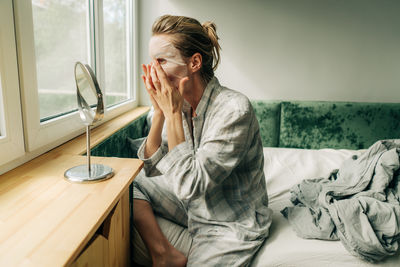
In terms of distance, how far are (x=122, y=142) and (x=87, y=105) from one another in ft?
2.36

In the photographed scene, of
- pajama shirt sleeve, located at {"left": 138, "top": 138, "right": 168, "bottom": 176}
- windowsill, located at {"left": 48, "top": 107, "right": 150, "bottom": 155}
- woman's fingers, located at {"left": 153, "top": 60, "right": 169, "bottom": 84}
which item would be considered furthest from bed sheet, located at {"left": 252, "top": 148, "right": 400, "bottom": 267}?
windowsill, located at {"left": 48, "top": 107, "right": 150, "bottom": 155}

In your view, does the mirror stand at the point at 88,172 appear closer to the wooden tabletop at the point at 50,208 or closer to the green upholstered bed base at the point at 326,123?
the wooden tabletop at the point at 50,208

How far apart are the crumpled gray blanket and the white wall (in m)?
1.01

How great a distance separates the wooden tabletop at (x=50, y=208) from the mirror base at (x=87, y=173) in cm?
1

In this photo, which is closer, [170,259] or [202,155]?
[202,155]

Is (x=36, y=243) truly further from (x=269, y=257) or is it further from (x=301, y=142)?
(x=301, y=142)

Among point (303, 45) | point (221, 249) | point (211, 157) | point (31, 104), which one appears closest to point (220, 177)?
point (211, 157)

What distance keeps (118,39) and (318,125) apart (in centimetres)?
155

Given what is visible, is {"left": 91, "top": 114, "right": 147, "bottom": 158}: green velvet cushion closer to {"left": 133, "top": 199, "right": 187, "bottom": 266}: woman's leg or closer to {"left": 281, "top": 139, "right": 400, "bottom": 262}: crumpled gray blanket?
{"left": 133, "top": 199, "right": 187, "bottom": 266}: woman's leg

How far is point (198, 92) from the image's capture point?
3.76ft

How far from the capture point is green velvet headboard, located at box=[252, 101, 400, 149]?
2193 mm

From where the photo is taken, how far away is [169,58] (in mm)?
1052

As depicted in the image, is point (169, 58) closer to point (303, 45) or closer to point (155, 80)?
point (155, 80)

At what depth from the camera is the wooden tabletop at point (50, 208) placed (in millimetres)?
527
